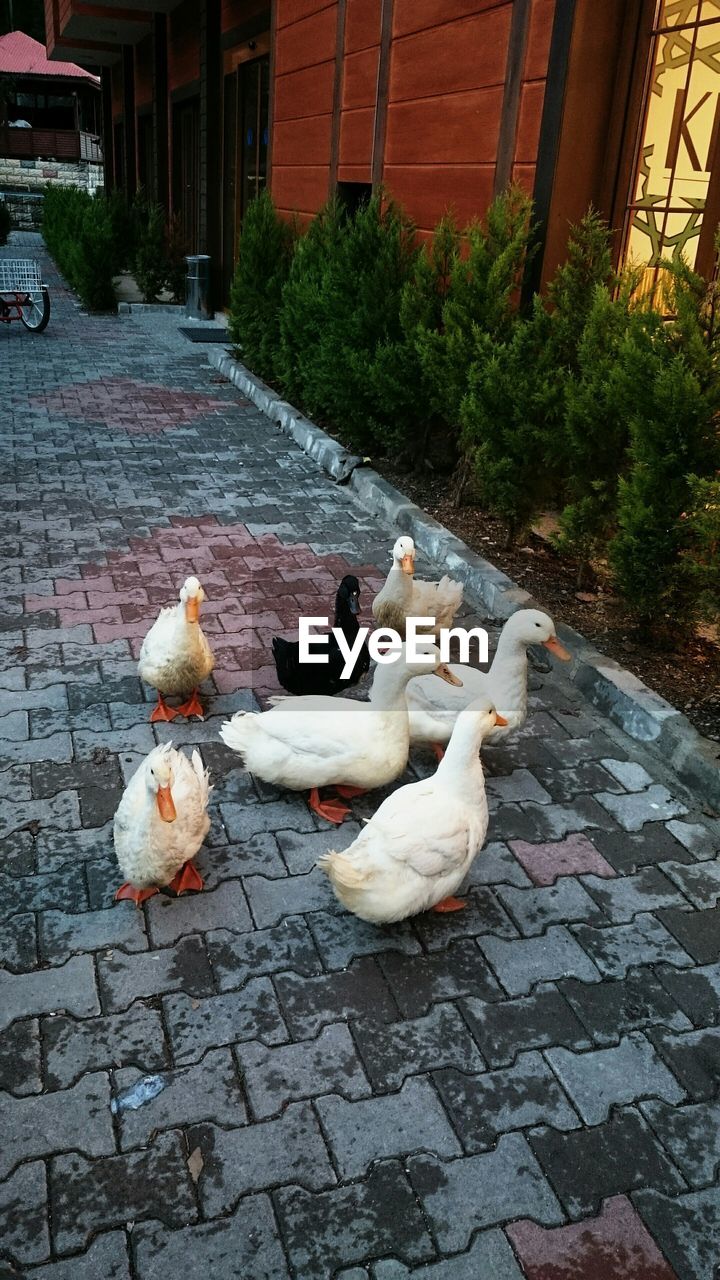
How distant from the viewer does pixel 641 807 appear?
416 centimetres

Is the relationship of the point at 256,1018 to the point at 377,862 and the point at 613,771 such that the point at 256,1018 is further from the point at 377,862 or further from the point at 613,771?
the point at 613,771

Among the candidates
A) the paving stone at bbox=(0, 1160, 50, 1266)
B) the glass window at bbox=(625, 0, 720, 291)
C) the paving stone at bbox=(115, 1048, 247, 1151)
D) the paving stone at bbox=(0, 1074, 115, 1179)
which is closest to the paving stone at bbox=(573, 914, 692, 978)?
the paving stone at bbox=(115, 1048, 247, 1151)

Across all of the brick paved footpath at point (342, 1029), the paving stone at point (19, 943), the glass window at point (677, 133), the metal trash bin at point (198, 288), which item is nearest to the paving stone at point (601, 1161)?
the brick paved footpath at point (342, 1029)

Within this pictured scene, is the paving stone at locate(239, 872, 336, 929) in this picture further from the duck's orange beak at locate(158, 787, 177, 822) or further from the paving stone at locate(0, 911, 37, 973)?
the paving stone at locate(0, 911, 37, 973)

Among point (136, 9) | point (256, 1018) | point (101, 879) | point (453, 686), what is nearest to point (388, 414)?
point (453, 686)

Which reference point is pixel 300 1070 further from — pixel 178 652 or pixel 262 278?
pixel 262 278

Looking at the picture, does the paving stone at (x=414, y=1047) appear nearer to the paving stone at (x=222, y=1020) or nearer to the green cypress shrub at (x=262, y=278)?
the paving stone at (x=222, y=1020)

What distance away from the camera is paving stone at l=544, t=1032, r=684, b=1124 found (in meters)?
2.78

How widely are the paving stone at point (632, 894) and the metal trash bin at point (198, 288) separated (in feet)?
50.7

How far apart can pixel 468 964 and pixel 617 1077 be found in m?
0.60

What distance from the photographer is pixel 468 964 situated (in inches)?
128

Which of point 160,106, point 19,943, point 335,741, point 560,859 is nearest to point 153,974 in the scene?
point 19,943

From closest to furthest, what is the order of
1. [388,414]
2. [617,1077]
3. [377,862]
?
1. [617,1077]
2. [377,862]
3. [388,414]

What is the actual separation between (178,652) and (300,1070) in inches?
84.1
